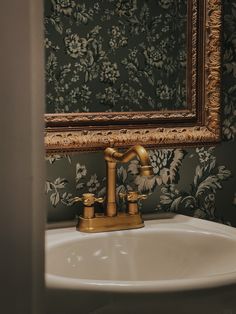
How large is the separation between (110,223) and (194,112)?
362mm

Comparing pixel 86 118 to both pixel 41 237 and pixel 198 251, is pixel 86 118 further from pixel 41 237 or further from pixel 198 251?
pixel 41 237

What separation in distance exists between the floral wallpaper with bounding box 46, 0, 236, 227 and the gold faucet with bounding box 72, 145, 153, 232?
2.0 inches

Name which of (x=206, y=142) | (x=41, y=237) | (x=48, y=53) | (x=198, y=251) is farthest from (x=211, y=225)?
(x=41, y=237)

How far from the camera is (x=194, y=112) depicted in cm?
138

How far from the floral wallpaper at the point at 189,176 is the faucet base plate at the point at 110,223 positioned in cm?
7

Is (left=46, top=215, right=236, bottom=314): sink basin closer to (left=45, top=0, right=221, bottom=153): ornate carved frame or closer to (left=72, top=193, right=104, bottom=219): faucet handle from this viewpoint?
(left=72, top=193, right=104, bottom=219): faucet handle

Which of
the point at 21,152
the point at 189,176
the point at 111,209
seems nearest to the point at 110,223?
the point at 111,209

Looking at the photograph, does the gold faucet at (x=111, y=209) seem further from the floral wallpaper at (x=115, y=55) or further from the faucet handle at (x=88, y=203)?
the floral wallpaper at (x=115, y=55)

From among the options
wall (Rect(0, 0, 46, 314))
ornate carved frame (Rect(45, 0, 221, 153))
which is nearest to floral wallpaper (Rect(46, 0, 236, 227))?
ornate carved frame (Rect(45, 0, 221, 153))

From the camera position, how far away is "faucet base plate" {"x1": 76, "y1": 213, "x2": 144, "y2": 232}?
3.93 ft

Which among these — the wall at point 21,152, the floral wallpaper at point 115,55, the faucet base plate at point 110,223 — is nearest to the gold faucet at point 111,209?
the faucet base plate at point 110,223

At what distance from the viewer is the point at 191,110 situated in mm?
1378

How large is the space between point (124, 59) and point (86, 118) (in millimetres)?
170

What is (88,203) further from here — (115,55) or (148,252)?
(115,55)
